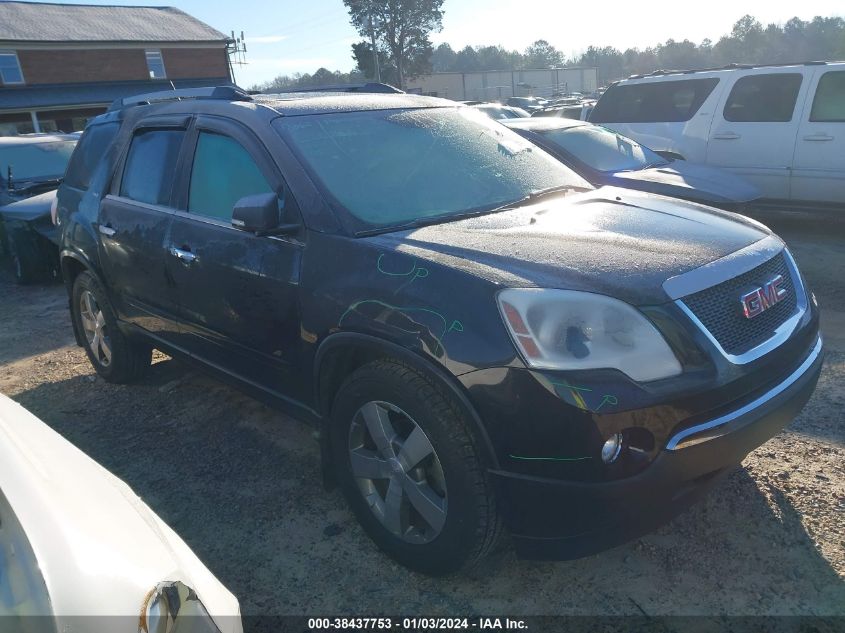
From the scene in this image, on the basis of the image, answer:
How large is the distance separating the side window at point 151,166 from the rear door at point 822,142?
7.08 m

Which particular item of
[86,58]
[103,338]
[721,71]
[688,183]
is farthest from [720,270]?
[86,58]

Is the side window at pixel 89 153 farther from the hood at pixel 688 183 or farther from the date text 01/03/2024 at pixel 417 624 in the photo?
the hood at pixel 688 183

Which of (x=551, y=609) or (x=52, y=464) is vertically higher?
(x=52, y=464)

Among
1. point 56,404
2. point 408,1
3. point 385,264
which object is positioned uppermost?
point 408,1

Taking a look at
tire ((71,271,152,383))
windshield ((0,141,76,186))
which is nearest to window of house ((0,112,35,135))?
windshield ((0,141,76,186))

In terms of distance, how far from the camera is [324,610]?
2605 mm

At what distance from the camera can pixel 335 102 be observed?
3547 mm

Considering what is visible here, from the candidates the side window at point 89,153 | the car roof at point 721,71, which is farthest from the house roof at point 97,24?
the side window at point 89,153

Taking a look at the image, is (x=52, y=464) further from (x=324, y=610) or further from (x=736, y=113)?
(x=736, y=113)

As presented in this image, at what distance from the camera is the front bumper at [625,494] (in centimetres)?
215

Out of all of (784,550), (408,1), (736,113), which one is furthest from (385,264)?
(408,1)

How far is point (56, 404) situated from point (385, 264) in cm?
340

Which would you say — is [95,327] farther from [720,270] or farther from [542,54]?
[542,54]

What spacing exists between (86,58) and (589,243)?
141 feet
